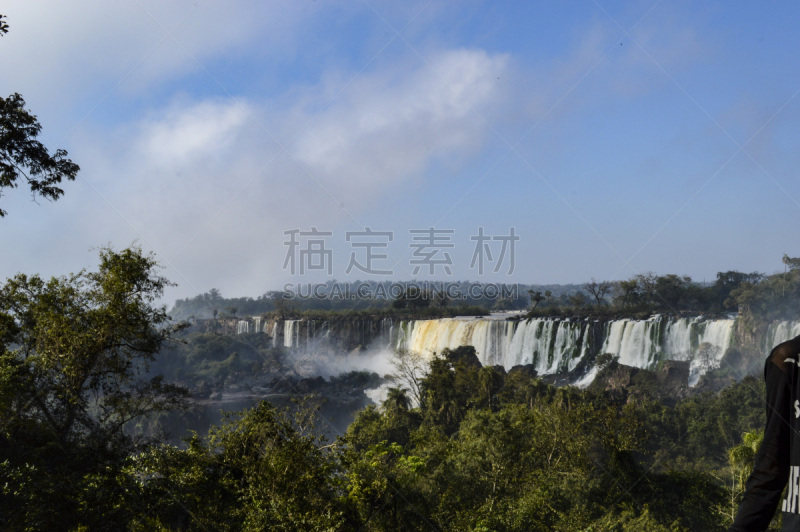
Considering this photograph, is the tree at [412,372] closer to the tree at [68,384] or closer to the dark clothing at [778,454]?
the tree at [68,384]

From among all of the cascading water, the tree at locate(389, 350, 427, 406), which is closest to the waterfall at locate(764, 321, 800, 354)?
the cascading water

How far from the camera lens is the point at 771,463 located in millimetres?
1280

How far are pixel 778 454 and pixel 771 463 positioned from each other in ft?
0.08

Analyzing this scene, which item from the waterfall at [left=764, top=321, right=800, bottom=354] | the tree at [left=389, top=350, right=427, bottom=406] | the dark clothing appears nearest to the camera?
the dark clothing

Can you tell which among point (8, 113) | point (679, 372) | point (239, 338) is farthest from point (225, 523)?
point (239, 338)

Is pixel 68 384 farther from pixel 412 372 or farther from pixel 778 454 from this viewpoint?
pixel 412 372

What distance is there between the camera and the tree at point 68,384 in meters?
6.08

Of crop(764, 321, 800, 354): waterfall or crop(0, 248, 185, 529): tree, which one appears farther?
crop(764, 321, 800, 354): waterfall

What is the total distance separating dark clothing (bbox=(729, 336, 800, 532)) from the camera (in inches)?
48.7

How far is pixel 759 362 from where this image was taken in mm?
28094

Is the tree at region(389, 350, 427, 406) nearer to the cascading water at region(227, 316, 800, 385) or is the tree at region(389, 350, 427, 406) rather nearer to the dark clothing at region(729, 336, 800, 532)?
the cascading water at region(227, 316, 800, 385)

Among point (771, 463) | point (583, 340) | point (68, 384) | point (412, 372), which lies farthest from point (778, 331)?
point (771, 463)

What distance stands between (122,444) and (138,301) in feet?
5.64

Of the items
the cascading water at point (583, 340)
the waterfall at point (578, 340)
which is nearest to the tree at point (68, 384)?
the cascading water at point (583, 340)
